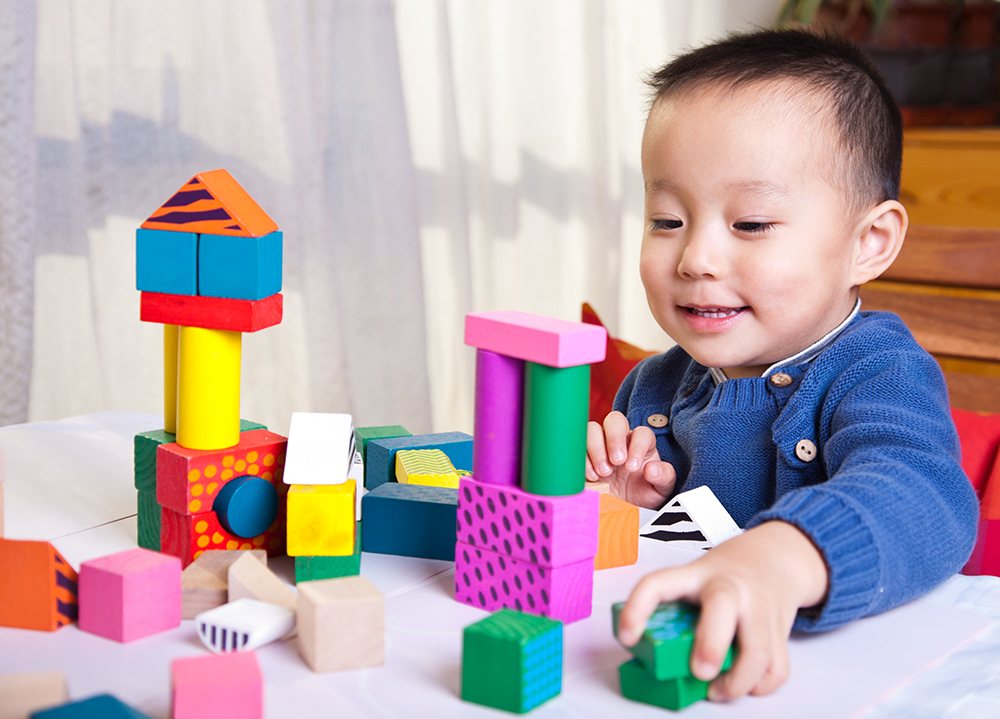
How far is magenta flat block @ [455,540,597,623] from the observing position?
0.58 meters

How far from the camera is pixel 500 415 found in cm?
59

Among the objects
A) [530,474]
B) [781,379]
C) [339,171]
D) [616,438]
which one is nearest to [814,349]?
[781,379]

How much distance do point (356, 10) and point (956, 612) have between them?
5.10 feet

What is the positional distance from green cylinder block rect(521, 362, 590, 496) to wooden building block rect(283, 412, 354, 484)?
13 centimetres

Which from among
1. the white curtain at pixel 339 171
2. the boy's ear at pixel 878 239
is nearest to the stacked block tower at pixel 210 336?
the boy's ear at pixel 878 239

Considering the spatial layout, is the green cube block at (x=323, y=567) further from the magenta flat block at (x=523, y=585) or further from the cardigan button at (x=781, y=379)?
the cardigan button at (x=781, y=379)

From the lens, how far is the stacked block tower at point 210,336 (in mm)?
636

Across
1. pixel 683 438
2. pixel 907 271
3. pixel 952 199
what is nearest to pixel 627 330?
pixel 952 199

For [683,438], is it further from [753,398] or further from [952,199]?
[952,199]

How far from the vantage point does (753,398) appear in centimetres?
98

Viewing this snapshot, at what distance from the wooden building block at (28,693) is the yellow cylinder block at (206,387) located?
204 mm

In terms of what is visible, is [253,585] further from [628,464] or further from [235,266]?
[628,464]

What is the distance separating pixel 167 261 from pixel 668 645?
0.36 m

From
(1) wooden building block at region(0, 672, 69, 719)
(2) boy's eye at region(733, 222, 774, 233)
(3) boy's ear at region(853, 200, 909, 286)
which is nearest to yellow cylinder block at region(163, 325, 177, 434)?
(1) wooden building block at region(0, 672, 69, 719)
